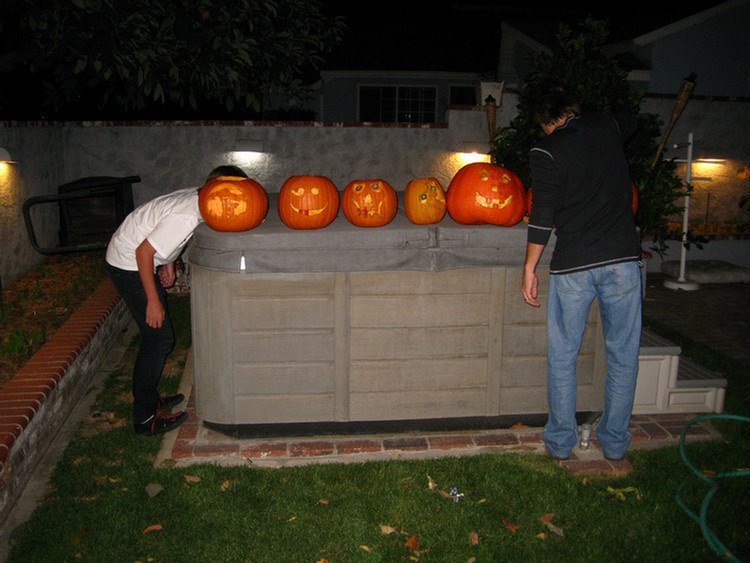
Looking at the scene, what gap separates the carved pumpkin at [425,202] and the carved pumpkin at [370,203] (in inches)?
5.2

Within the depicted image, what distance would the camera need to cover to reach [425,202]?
12.6 ft

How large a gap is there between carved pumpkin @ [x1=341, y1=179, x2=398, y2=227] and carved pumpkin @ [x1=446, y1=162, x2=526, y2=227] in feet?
1.45

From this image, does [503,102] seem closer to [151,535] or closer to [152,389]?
[152,389]

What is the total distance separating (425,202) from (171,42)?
248cm

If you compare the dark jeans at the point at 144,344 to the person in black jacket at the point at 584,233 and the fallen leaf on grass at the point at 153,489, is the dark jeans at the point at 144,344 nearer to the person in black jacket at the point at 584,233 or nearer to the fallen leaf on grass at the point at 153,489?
the fallen leaf on grass at the point at 153,489

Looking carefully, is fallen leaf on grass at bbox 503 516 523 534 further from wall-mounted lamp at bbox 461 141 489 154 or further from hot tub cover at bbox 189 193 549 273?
wall-mounted lamp at bbox 461 141 489 154

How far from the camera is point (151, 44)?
4.48m

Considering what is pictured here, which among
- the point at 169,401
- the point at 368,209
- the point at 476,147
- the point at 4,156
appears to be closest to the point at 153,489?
the point at 169,401

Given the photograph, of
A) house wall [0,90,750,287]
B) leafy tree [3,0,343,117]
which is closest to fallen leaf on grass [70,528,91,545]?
leafy tree [3,0,343,117]

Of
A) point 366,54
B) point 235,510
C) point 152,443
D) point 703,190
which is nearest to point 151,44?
point 152,443

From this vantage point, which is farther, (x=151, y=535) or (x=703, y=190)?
(x=703, y=190)

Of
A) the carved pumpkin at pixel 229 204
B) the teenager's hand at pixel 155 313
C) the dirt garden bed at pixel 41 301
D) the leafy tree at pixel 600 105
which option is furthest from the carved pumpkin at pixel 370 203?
the dirt garden bed at pixel 41 301

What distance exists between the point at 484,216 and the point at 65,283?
4.83 meters

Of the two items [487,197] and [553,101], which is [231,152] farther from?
[553,101]
